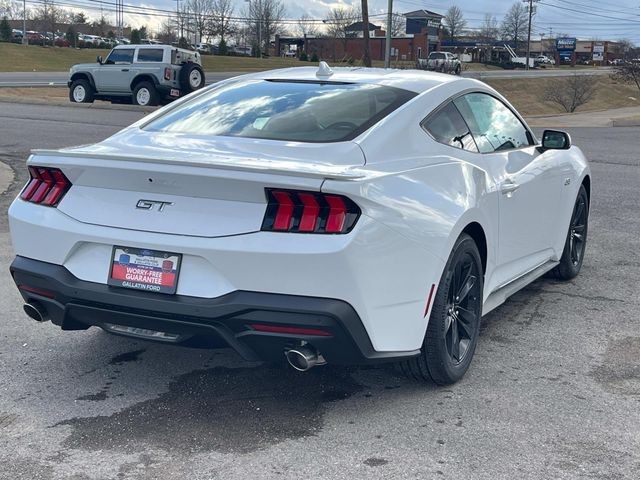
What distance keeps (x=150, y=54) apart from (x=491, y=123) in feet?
69.7

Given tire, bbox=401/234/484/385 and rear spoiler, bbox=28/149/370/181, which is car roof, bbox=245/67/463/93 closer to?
tire, bbox=401/234/484/385

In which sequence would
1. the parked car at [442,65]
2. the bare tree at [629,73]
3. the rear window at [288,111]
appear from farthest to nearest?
the parked car at [442,65] → the bare tree at [629,73] → the rear window at [288,111]

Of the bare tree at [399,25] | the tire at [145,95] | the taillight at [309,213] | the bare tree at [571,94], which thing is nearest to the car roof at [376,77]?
the taillight at [309,213]

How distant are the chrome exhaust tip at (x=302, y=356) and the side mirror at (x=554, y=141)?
283 cm

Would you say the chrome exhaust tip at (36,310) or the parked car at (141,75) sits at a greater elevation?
the parked car at (141,75)

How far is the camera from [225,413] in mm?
3857

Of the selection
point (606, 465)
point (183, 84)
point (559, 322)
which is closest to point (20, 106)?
point (183, 84)

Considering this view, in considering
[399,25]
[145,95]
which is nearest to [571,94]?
[145,95]

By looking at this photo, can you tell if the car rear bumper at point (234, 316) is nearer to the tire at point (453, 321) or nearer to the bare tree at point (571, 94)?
the tire at point (453, 321)

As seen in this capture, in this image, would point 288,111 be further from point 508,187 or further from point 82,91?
point 82,91

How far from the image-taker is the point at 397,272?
3.61 metres

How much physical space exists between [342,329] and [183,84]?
22393 millimetres

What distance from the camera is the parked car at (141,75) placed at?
24.6 m

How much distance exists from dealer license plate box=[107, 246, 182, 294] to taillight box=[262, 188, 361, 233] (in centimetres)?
47
